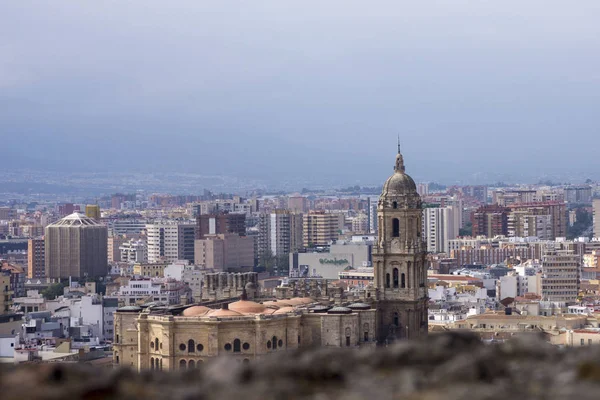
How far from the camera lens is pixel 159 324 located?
5103cm

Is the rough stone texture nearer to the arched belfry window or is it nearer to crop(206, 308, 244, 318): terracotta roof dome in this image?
crop(206, 308, 244, 318): terracotta roof dome

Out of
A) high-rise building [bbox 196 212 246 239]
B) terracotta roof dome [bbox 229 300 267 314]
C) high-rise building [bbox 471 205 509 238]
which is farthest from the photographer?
high-rise building [bbox 471 205 509 238]

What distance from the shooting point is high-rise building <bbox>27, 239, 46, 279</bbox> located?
13750cm

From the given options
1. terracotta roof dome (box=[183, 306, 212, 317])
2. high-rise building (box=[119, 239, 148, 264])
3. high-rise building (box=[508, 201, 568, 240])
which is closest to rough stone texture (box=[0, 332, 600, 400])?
terracotta roof dome (box=[183, 306, 212, 317])

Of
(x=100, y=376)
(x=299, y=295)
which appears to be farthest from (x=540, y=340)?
(x=299, y=295)

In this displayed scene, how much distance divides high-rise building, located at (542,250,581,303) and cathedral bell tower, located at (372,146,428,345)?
32529mm

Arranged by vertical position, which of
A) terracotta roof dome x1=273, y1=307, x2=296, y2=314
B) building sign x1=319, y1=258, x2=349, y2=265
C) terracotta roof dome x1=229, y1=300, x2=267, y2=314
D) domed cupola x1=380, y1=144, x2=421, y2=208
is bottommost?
building sign x1=319, y1=258, x2=349, y2=265

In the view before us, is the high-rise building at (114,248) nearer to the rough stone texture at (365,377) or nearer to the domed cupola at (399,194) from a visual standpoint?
the domed cupola at (399,194)

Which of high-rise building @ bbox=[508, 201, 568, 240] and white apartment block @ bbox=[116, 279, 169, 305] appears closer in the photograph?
white apartment block @ bbox=[116, 279, 169, 305]

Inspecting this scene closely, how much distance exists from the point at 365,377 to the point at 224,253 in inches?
4785

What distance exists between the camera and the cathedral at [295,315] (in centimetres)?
5072

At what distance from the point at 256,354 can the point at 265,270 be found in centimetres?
8740

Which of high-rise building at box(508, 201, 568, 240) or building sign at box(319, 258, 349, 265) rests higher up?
high-rise building at box(508, 201, 568, 240)

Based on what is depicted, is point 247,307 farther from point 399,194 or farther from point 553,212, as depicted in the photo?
point 553,212
